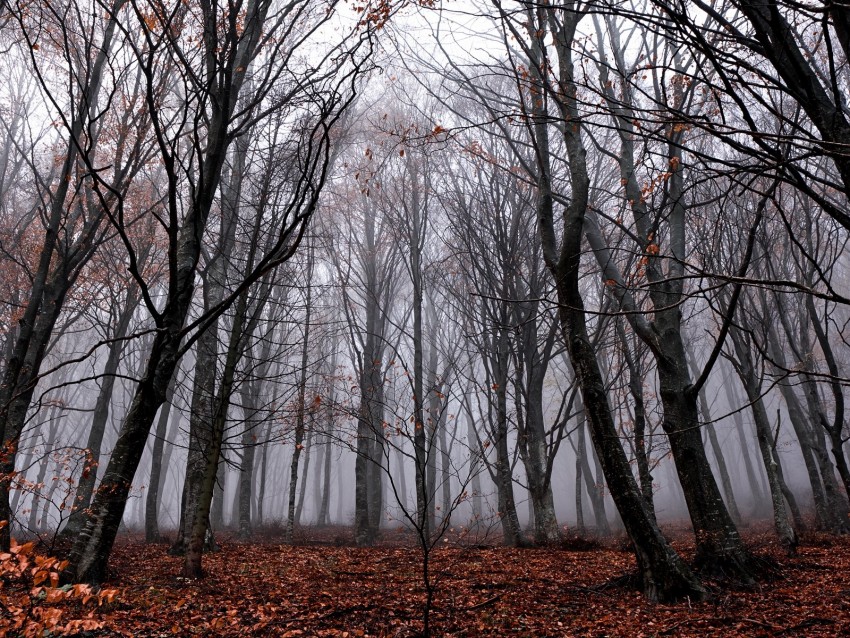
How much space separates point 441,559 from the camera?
5.84m

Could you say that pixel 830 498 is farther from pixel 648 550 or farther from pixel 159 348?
pixel 159 348

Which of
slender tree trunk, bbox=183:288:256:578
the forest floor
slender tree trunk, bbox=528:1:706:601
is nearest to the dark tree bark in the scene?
slender tree trunk, bbox=528:1:706:601

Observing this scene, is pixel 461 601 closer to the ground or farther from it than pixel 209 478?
closer to the ground

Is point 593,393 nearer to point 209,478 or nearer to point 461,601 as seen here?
point 461,601

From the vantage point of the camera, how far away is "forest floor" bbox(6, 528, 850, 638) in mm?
3229

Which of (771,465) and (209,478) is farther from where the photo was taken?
(771,465)

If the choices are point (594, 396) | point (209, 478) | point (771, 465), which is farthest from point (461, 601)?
point (771, 465)

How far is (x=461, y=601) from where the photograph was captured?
3.96 metres

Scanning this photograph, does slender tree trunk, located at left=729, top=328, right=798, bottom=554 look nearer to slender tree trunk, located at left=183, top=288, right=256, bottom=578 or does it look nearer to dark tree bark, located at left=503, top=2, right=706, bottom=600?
dark tree bark, located at left=503, top=2, right=706, bottom=600

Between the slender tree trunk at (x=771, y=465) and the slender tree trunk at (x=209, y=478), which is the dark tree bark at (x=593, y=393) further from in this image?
the slender tree trunk at (x=771, y=465)

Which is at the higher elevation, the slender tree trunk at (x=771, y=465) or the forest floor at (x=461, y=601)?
the slender tree trunk at (x=771, y=465)

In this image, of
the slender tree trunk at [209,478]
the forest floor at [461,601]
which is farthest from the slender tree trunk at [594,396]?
the slender tree trunk at [209,478]

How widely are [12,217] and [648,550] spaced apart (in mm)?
16467

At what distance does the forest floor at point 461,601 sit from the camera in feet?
10.6
